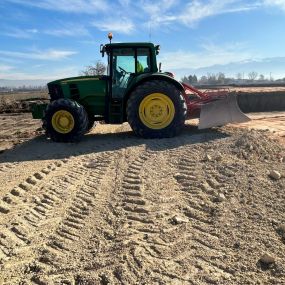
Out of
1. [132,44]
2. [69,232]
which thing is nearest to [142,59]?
[132,44]

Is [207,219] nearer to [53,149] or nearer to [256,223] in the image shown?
[256,223]

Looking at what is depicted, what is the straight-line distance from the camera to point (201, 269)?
3.62 meters

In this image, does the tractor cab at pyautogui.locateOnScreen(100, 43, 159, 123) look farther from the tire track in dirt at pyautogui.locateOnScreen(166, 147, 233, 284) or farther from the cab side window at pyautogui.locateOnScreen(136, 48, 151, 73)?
the tire track in dirt at pyautogui.locateOnScreen(166, 147, 233, 284)

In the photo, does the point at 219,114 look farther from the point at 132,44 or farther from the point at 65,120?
the point at 65,120

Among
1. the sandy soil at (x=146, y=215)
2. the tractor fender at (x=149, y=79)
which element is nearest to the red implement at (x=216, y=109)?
the tractor fender at (x=149, y=79)

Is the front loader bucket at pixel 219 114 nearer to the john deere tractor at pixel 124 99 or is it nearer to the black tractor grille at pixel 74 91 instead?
the john deere tractor at pixel 124 99

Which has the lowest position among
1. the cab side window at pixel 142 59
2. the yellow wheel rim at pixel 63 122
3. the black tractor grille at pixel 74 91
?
the yellow wheel rim at pixel 63 122

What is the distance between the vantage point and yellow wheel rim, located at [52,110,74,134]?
9016mm

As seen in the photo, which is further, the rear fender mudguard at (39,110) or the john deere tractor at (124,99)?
the rear fender mudguard at (39,110)

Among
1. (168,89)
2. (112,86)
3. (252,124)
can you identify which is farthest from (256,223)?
(252,124)

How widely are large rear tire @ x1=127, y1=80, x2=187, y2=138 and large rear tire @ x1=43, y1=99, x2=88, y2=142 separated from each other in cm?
104

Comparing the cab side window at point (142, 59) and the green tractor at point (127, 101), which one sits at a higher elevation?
the cab side window at point (142, 59)

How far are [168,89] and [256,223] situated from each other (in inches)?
197

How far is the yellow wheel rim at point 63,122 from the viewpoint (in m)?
9.02
